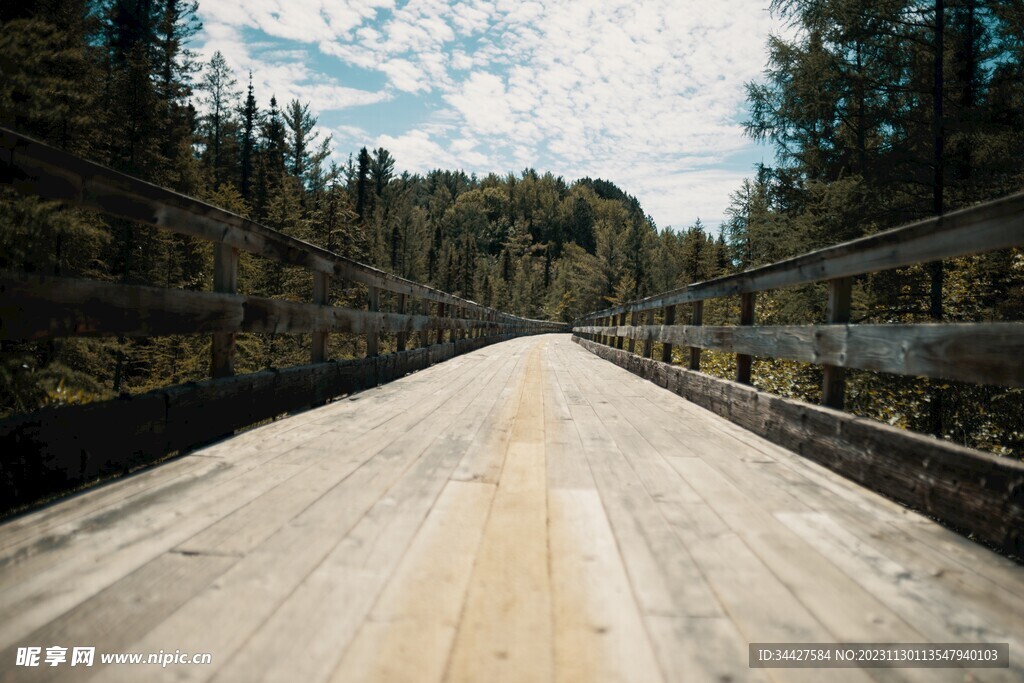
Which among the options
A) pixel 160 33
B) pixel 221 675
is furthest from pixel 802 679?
pixel 160 33

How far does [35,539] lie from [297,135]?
176 ft

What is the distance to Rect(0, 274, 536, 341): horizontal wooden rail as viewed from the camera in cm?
199

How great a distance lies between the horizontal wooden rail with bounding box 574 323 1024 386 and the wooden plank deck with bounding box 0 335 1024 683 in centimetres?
61

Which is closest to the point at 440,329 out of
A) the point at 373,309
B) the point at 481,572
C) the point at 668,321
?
the point at 373,309

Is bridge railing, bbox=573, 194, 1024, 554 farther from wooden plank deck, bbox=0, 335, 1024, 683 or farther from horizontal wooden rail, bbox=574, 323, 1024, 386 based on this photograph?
wooden plank deck, bbox=0, 335, 1024, 683

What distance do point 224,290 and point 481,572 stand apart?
2.64 meters

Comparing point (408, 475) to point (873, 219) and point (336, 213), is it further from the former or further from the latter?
point (336, 213)

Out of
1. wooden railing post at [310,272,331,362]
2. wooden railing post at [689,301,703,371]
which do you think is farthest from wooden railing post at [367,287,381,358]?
wooden railing post at [689,301,703,371]

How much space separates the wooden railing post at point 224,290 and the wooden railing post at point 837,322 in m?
3.56

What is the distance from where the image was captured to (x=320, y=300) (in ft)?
15.5

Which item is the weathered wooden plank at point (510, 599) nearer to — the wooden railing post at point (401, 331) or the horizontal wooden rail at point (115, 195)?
the horizontal wooden rail at point (115, 195)

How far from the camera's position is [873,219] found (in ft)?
→ 27.8

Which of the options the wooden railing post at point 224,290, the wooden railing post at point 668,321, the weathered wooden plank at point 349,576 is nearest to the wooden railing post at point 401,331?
the wooden railing post at point 668,321

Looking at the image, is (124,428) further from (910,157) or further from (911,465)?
(910,157)
